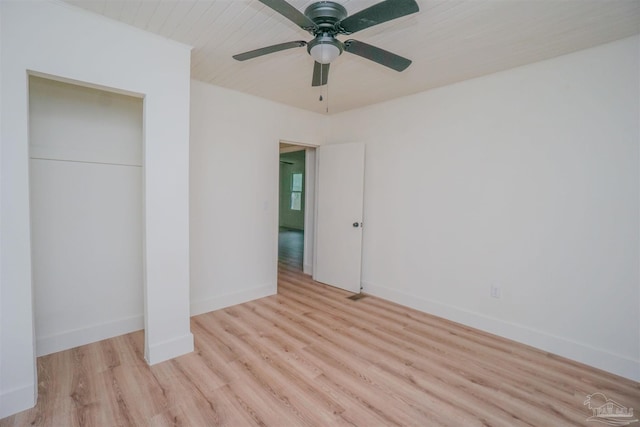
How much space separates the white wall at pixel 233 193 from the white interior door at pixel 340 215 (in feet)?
2.24

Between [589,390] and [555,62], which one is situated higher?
[555,62]

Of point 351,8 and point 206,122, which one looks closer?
point 351,8

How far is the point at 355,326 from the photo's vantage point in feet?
10.1

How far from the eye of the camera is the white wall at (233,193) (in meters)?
3.23

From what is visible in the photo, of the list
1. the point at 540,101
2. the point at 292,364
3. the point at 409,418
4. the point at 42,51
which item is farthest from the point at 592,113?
Result: the point at 42,51

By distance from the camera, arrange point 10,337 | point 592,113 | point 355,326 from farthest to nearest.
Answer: point 355,326, point 592,113, point 10,337

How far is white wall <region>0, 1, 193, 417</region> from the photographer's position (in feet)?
5.76

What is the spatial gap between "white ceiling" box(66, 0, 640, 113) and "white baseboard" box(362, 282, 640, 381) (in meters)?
2.40

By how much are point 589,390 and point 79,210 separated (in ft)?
13.9

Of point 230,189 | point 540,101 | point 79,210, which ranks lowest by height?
point 79,210

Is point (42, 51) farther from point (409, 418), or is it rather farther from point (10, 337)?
point (409, 418)

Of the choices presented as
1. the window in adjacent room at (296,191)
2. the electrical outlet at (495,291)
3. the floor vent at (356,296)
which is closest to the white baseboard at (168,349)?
the floor vent at (356,296)

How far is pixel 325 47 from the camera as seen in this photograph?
1725 mm

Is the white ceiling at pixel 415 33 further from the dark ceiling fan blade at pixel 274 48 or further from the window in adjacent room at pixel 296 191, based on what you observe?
the window in adjacent room at pixel 296 191
